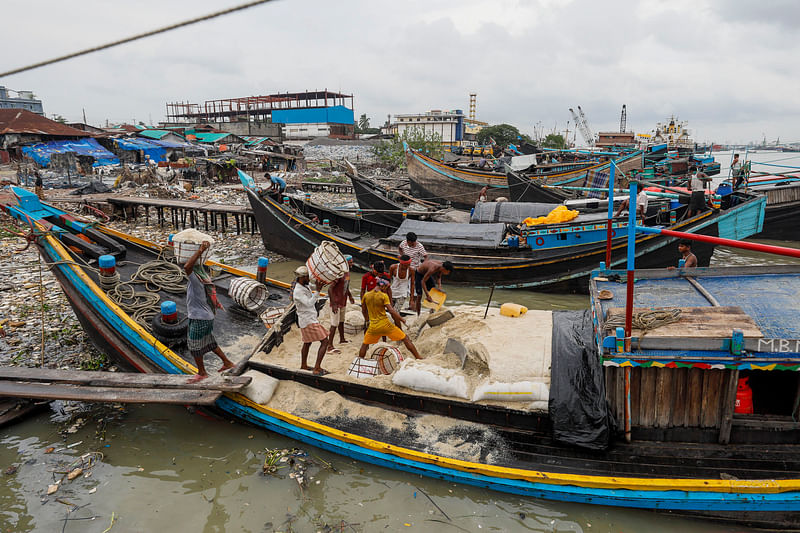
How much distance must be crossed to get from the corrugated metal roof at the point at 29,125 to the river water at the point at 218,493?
31466mm

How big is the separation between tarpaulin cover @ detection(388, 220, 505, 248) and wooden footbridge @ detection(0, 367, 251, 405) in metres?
6.87

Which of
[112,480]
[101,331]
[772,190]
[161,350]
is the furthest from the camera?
[772,190]

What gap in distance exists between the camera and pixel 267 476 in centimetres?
458

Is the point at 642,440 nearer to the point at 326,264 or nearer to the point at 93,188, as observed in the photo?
the point at 326,264

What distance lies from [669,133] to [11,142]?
172 feet

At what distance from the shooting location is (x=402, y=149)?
38969 millimetres

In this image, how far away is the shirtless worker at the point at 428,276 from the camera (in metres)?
7.11

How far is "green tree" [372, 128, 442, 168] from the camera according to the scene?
1436 inches

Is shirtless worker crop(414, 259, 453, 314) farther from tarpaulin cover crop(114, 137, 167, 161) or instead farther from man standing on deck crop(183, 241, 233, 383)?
tarpaulin cover crop(114, 137, 167, 161)

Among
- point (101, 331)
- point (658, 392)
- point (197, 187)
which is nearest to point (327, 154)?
point (197, 187)

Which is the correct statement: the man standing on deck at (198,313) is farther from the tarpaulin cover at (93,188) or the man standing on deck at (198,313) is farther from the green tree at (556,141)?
the green tree at (556,141)

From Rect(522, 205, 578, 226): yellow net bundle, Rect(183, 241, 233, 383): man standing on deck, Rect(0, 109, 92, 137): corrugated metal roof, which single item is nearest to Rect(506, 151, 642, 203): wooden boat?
Rect(522, 205, 578, 226): yellow net bundle

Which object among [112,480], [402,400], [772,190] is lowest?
[112,480]

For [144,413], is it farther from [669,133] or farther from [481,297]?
[669,133]
